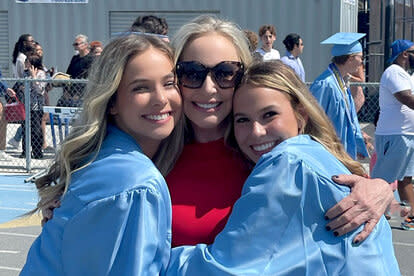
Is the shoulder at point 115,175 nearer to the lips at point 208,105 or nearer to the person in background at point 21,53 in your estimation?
the lips at point 208,105

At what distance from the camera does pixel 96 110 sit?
2.35 m

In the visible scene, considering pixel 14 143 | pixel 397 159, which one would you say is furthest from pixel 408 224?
pixel 14 143

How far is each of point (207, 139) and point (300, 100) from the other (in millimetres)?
436

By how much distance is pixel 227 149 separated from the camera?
102 inches

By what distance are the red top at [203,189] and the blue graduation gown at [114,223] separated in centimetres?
21

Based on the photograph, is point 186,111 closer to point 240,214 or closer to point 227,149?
point 227,149

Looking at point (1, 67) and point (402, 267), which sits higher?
point (1, 67)

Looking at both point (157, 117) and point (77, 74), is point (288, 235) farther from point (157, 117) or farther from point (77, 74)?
point (77, 74)

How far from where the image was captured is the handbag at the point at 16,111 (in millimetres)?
10570

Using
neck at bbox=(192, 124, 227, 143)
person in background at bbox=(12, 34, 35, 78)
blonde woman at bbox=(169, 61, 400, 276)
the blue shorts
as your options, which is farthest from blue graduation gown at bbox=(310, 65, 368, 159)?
person in background at bbox=(12, 34, 35, 78)

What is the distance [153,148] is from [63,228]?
0.51 m

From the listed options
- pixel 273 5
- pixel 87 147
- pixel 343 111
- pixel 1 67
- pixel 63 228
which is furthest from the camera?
pixel 1 67

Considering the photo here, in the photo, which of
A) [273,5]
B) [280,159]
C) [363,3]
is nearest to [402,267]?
[280,159]

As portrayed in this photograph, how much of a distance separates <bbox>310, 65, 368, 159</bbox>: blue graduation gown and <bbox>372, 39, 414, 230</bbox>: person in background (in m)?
1.08
